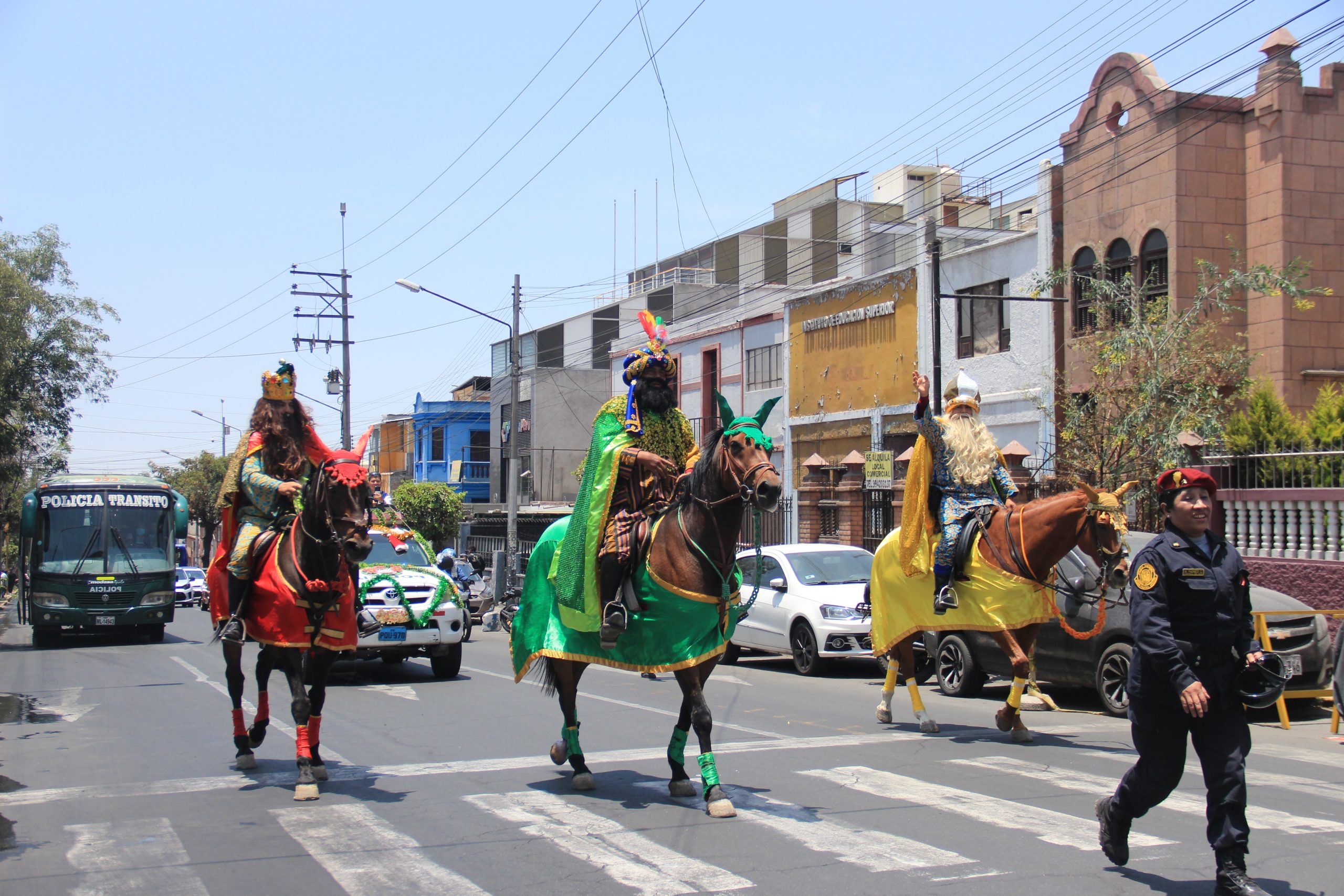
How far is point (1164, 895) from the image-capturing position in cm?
537

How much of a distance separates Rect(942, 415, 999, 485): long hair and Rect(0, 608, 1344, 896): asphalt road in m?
2.30

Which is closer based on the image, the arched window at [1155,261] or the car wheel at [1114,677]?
the car wheel at [1114,677]

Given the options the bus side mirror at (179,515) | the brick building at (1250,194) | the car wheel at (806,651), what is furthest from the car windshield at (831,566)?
the bus side mirror at (179,515)

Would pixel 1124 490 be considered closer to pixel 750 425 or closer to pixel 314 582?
pixel 750 425

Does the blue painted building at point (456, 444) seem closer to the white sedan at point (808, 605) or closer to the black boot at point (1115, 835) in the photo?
the white sedan at point (808, 605)

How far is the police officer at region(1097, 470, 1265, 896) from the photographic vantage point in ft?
16.7

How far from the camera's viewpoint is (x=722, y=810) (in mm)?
6824

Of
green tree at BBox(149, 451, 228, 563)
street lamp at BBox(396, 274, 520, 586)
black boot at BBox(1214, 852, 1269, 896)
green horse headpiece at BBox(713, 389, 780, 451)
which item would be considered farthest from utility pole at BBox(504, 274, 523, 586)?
green tree at BBox(149, 451, 228, 563)

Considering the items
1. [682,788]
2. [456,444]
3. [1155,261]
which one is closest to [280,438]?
[682,788]

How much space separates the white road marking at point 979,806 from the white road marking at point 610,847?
6.11 ft

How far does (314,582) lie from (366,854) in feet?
7.72

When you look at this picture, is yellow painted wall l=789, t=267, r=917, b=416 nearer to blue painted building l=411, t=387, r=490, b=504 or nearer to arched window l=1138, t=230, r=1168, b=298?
arched window l=1138, t=230, r=1168, b=298

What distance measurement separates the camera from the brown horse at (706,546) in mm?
6961

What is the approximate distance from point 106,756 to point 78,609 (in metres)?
14.5
